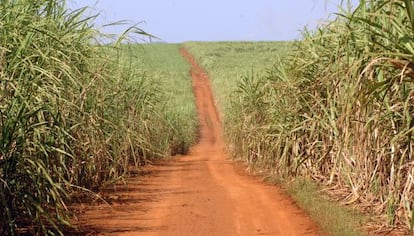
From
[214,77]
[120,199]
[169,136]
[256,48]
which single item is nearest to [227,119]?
[169,136]

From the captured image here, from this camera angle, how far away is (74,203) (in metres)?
9.48

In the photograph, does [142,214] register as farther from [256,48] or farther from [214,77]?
[256,48]

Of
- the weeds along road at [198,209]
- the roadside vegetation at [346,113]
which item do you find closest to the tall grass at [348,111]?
the roadside vegetation at [346,113]

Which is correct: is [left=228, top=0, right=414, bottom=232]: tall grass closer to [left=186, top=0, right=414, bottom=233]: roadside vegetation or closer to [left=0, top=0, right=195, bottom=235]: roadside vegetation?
[left=186, top=0, right=414, bottom=233]: roadside vegetation

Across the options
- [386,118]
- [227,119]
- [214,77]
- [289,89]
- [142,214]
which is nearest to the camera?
[386,118]

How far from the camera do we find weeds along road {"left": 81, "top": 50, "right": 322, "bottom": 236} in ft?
26.6

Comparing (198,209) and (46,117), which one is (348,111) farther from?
(198,209)

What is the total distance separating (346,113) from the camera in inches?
258

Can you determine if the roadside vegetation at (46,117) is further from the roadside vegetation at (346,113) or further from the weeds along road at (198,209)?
the roadside vegetation at (346,113)

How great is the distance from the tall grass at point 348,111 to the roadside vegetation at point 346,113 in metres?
0.01

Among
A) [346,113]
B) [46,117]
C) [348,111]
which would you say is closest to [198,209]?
[46,117]

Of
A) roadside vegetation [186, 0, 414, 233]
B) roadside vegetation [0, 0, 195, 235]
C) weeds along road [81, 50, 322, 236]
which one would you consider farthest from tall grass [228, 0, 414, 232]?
roadside vegetation [0, 0, 195, 235]

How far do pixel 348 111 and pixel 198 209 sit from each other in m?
3.67

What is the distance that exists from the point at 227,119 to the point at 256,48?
182 feet
